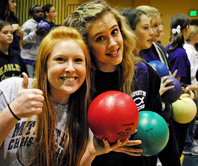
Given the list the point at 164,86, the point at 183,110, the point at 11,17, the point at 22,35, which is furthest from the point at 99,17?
the point at 11,17

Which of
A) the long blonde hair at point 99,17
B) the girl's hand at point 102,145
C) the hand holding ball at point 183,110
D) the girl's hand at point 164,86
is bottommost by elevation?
the hand holding ball at point 183,110

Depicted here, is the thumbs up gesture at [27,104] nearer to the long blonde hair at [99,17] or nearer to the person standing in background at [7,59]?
the long blonde hair at [99,17]

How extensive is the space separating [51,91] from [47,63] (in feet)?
0.68

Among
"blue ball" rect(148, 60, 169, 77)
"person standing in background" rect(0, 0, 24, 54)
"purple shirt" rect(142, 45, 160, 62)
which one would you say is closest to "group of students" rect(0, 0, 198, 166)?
"blue ball" rect(148, 60, 169, 77)

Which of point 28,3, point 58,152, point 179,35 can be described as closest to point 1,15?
point 179,35

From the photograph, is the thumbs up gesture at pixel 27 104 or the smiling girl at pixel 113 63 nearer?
the thumbs up gesture at pixel 27 104

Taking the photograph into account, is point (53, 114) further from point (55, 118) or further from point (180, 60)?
point (180, 60)

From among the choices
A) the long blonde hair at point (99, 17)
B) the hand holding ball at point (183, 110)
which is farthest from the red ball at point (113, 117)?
the hand holding ball at point (183, 110)

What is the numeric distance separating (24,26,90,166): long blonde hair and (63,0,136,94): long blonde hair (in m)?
0.17

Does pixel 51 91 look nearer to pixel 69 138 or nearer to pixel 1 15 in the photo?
pixel 69 138

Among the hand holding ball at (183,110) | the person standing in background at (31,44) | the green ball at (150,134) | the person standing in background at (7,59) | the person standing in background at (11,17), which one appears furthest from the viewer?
the person standing in background at (31,44)

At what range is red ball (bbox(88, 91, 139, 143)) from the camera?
149 cm

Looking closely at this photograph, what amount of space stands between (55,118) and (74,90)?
24cm

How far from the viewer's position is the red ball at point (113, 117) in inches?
58.7
